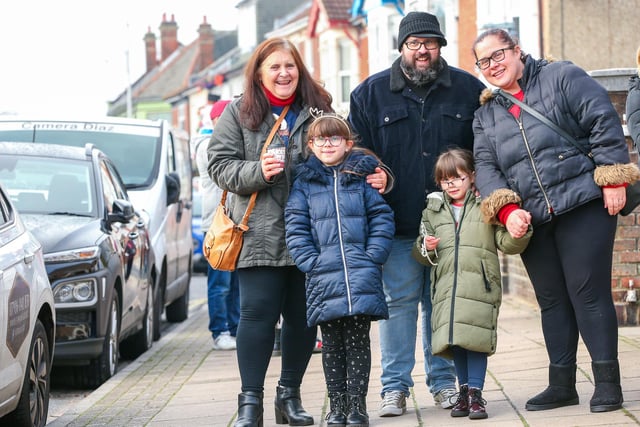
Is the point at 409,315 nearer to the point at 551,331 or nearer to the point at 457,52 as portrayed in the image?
the point at 551,331

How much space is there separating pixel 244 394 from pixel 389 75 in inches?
72.7

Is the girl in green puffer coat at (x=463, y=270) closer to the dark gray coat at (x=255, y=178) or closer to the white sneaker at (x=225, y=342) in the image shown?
the dark gray coat at (x=255, y=178)

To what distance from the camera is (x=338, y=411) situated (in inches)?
254

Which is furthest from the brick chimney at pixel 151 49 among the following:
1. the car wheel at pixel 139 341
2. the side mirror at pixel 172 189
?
the car wheel at pixel 139 341

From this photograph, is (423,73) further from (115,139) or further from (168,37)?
(168,37)

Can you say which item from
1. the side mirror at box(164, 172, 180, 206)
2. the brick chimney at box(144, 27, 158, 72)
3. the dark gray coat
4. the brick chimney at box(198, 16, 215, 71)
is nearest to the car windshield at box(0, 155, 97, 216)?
the side mirror at box(164, 172, 180, 206)

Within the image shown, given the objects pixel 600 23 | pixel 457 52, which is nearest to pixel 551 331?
pixel 600 23

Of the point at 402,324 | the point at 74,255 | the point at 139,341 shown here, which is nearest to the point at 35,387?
the point at 402,324

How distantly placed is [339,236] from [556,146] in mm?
1138

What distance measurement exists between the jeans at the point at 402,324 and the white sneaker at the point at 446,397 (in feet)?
0.11

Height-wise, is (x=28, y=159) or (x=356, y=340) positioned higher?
(x=28, y=159)

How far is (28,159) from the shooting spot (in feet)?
35.1

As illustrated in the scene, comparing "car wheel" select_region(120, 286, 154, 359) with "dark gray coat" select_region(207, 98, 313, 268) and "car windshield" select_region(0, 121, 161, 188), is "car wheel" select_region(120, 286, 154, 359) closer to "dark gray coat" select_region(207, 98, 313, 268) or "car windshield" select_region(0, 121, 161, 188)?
"car windshield" select_region(0, 121, 161, 188)

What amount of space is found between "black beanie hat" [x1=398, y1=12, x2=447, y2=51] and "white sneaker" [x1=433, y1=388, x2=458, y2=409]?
5.96ft
